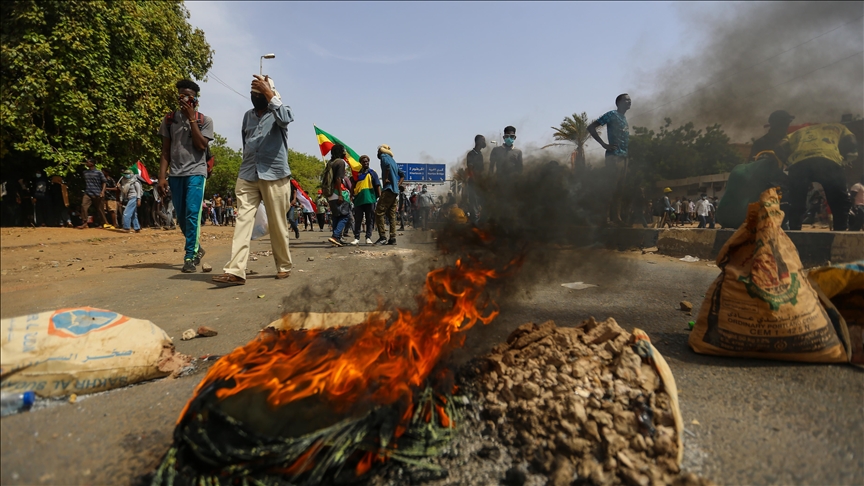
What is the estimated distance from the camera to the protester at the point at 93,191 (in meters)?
3.00

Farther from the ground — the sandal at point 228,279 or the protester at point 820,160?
the protester at point 820,160

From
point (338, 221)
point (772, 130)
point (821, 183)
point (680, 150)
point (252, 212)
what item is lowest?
point (338, 221)

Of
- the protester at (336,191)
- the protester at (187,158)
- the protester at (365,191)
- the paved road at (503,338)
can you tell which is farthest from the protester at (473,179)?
the protester at (336,191)

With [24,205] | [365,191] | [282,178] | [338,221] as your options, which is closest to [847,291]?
[24,205]

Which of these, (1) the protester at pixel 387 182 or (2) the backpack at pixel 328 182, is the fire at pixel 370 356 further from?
(2) the backpack at pixel 328 182

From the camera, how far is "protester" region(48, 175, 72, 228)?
2561 millimetres

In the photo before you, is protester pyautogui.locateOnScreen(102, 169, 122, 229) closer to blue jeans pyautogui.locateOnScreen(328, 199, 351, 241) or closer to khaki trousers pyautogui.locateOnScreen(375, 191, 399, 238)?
khaki trousers pyautogui.locateOnScreen(375, 191, 399, 238)

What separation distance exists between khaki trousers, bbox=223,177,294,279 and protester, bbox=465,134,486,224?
2244mm

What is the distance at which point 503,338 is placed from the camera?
117 inches

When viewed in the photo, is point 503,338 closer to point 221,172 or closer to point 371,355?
point 371,355

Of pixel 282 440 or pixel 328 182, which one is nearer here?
pixel 282 440

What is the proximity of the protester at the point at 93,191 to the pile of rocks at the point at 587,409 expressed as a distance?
2.76m

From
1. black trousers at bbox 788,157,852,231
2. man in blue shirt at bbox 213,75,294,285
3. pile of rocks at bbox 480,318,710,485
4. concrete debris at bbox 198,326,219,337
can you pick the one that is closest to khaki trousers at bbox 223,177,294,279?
man in blue shirt at bbox 213,75,294,285

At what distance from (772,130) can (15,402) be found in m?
6.01
